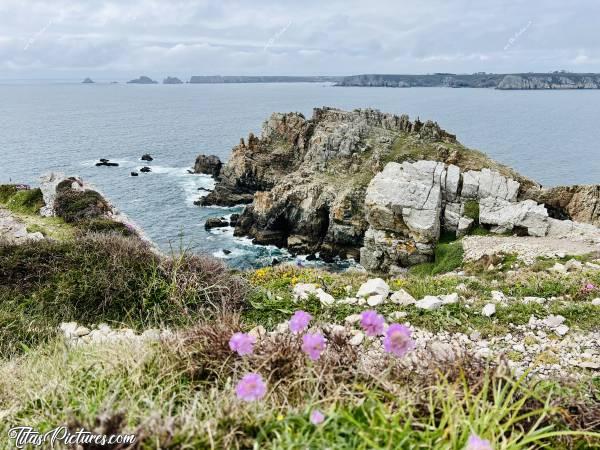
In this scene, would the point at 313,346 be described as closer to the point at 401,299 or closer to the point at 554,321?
the point at 401,299

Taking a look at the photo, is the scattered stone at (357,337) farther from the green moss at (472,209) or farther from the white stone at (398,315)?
the green moss at (472,209)

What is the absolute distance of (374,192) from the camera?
118 ft

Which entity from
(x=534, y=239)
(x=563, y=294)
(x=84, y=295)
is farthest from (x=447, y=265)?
(x=84, y=295)

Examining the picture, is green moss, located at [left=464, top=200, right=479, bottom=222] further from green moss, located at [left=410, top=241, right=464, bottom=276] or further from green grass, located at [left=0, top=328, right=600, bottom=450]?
green grass, located at [left=0, top=328, right=600, bottom=450]

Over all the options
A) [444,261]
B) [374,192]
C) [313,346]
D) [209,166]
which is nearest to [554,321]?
[313,346]

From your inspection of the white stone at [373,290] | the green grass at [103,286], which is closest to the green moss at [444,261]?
the white stone at [373,290]

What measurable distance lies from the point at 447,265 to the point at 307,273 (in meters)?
18.7

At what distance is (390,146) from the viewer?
5034cm

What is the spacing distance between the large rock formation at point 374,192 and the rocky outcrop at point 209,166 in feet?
27.2

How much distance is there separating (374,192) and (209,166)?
129 feet

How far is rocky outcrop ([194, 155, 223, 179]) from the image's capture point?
227 feet

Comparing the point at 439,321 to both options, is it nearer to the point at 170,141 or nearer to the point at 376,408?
the point at 376,408

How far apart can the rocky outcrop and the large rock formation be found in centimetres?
829

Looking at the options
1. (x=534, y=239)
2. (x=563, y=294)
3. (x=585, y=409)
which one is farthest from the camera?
(x=534, y=239)
